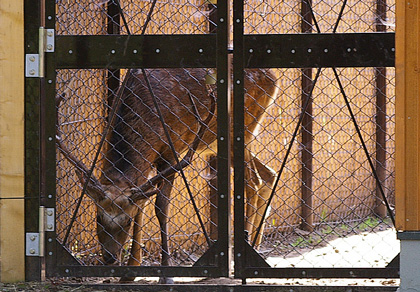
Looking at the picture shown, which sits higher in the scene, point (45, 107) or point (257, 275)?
point (45, 107)

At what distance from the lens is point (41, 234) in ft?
13.5

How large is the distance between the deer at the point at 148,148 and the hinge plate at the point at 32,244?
714 millimetres

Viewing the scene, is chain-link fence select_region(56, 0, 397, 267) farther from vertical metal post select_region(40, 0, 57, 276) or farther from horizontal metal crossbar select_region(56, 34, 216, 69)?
horizontal metal crossbar select_region(56, 34, 216, 69)

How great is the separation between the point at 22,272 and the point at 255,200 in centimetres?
311

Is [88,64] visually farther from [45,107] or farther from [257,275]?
[257,275]

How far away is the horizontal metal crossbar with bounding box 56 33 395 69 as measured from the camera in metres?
4.03

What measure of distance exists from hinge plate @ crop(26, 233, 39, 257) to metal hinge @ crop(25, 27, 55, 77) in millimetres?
951

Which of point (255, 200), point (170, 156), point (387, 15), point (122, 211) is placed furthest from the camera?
point (387, 15)

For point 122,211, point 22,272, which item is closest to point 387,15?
point 122,211

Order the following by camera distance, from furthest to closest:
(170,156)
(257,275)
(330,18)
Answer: (330,18) → (170,156) → (257,275)

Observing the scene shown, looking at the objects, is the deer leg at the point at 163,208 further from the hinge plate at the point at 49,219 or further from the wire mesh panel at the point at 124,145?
the hinge plate at the point at 49,219

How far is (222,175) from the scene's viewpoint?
13.4ft

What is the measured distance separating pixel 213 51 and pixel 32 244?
156 centimetres

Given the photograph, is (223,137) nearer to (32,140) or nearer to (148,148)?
(32,140)
